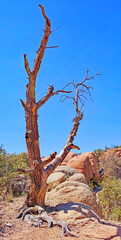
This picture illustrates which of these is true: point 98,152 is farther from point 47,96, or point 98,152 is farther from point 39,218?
point 39,218

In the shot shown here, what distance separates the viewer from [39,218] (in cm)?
616

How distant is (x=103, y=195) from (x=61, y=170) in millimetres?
3318

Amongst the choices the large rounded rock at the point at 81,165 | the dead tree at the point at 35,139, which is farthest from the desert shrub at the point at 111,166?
the dead tree at the point at 35,139

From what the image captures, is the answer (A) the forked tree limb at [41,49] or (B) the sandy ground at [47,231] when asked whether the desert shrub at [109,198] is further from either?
(A) the forked tree limb at [41,49]

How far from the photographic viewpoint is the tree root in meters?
5.37

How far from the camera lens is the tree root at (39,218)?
17.6ft

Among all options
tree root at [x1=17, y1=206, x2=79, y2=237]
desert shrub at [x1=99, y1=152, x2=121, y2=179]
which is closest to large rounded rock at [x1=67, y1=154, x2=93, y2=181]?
desert shrub at [x1=99, y1=152, x2=121, y2=179]

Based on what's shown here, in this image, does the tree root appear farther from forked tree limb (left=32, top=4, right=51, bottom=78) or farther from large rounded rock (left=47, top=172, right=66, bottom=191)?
forked tree limb (left=32, top=4, right=51, bottom=78)

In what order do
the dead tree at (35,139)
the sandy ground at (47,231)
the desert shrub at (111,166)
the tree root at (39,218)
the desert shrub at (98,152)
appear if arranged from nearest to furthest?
the sandy ground at (47,231) < the tree root at (39,218) < the dead tree at (35,139) < the desert shrub at (111,166) < the desert shrub at (98,152)

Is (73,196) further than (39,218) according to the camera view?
Yes

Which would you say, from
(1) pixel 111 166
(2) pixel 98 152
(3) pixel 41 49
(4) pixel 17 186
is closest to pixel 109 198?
(4) pixel 17 186

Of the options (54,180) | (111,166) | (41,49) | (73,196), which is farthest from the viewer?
(111,166)

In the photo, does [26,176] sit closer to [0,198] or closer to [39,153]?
[0,198]

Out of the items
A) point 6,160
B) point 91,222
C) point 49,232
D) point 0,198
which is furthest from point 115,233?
point 6,160
